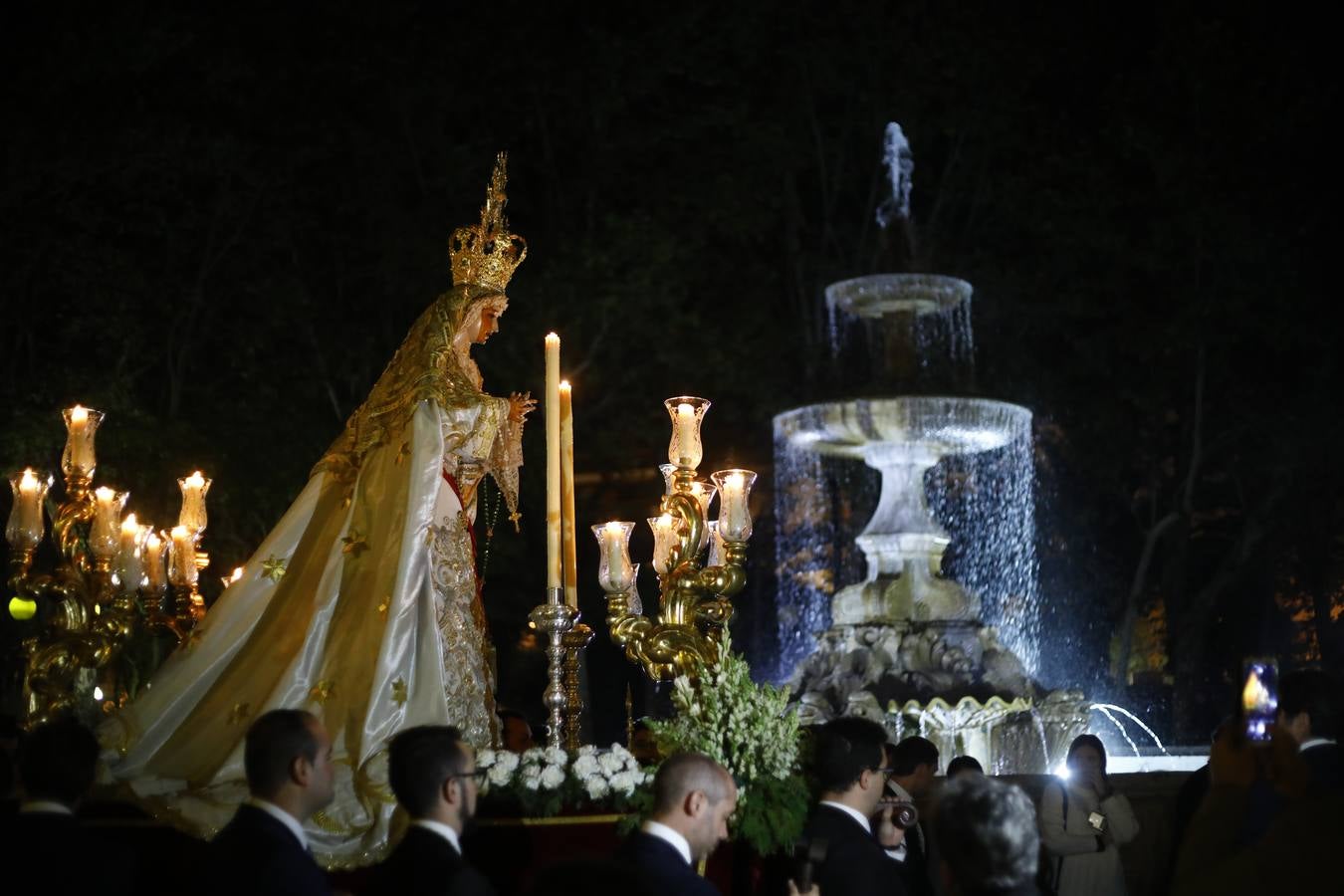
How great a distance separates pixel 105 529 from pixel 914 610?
30.2 ft

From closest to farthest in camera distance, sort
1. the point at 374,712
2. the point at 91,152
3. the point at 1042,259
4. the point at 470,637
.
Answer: the point at 374,712, the point at 470,637, the point at 91,152, the point at 1042,259

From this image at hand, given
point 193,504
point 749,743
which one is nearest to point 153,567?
point 193,504

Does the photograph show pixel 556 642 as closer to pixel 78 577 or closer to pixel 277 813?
pixel 78 577

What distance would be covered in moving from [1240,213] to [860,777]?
800 inches

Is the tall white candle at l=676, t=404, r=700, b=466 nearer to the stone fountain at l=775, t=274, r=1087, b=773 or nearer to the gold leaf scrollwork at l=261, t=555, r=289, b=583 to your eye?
the gold leaf scrollwork at l=261, t=555, r=289, b=583

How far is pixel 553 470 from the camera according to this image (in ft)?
28.3

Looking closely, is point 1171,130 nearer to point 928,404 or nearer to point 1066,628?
point 1066,628

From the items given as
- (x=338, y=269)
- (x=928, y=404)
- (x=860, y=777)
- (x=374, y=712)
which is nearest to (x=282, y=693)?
(x=374, y=712)

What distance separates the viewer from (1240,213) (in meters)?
24.8

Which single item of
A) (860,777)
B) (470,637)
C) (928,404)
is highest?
(928,404)

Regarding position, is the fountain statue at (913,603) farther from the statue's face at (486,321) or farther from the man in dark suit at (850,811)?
the man in dark suit at (850,811)

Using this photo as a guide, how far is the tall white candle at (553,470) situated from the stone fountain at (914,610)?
790 centimetres

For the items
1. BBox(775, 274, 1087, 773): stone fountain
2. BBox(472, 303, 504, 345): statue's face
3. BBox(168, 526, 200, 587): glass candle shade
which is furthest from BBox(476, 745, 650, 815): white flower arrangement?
BBox(775, 274, 1087, 773): stone fountain

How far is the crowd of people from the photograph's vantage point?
14.4 feet
